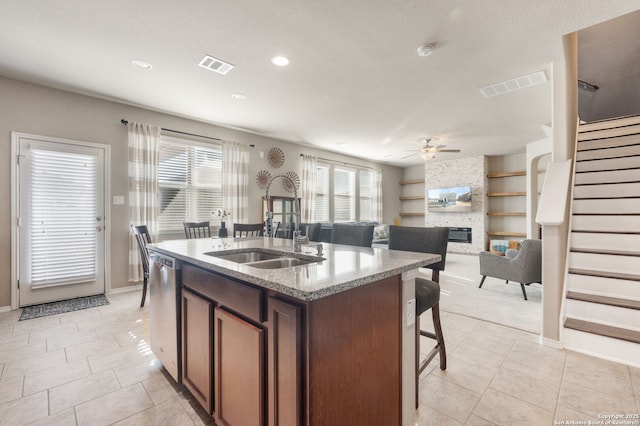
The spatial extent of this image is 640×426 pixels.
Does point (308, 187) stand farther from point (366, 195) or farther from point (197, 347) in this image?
point (197, 347)

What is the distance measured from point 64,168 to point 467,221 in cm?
866

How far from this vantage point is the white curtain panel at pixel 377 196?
8.45m

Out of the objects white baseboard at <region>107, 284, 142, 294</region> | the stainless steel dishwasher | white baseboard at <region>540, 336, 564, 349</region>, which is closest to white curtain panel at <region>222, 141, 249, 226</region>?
white baseboard at <region>107, 284, 142, 294</region>

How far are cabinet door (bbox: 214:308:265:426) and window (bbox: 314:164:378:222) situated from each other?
547cm

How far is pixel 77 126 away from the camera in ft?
12.0

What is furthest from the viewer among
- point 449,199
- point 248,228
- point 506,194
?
point 449,199

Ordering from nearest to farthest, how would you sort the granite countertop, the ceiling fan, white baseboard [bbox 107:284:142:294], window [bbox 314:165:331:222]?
the granite countertop < white baseboard [bbox 107:284:142:294] < the ceiling fan < window [bbox 314:165:331:222]

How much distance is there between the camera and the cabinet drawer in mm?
1153

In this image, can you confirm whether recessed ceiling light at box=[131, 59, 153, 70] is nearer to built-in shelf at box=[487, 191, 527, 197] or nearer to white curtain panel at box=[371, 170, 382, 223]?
white curtain panel at box=[371, 170, 382, 223]

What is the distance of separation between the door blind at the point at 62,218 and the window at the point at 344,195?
505 cm

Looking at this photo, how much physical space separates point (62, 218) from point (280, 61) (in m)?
3.31

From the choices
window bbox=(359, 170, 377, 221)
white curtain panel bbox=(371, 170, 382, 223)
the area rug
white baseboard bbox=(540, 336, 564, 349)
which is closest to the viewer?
white baseboard bbox=(540, 336, 564, 349)

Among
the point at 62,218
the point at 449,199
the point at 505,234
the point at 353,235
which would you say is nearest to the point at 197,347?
the point at 353,235

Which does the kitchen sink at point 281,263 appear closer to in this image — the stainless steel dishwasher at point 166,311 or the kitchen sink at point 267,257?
the kitchen sink at point 267,257
